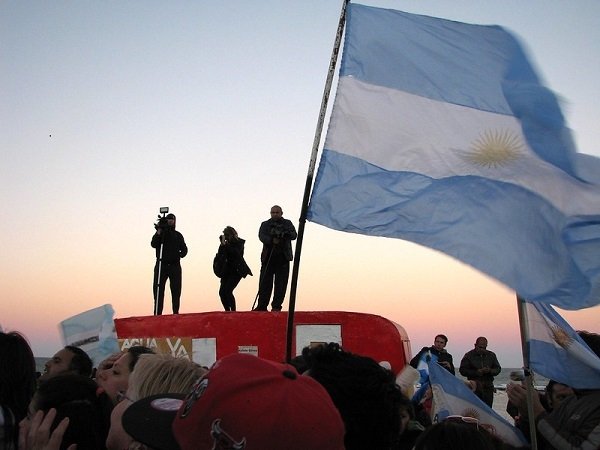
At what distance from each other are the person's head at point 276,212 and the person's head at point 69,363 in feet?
18.4

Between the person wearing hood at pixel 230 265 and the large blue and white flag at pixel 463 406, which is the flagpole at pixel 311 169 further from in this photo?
the person wearing hood at pixel 230 265

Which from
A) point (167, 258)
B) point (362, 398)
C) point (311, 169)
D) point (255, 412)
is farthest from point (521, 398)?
point (167, 258)

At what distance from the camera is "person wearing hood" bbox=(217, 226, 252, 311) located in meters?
11.4

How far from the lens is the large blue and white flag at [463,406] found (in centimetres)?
425

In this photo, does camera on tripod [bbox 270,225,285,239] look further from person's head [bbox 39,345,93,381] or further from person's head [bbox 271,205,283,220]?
person's head [bbox 39,345,93,381]

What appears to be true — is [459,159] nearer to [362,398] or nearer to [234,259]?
[362,398]

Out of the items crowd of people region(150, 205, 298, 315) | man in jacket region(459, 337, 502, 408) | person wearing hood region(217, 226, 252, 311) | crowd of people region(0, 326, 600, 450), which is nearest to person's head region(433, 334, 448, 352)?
man in jacket region(459, 337, 502, 408)

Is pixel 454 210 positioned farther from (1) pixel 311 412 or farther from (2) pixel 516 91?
(1) pixel 311 412

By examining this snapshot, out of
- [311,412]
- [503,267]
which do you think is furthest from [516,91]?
[311,412]

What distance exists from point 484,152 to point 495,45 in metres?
0.85

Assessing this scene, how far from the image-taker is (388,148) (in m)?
5.16

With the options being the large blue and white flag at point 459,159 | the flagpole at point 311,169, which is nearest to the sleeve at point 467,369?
the flagpole at point 311,169

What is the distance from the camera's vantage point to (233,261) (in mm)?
11375

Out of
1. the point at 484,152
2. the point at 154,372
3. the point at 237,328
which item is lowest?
the point at 237,328
